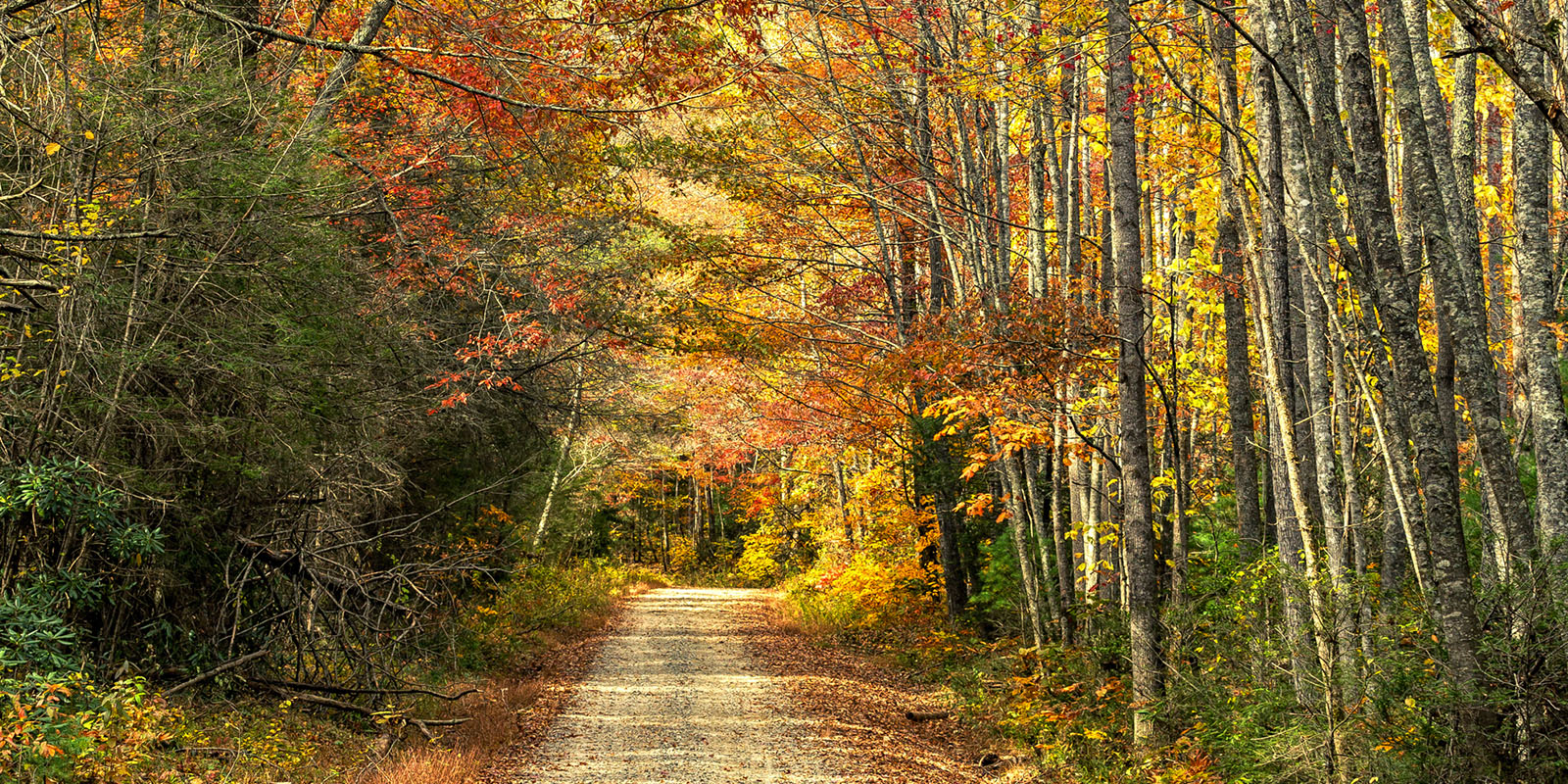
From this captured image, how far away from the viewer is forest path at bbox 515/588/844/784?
8133 mm

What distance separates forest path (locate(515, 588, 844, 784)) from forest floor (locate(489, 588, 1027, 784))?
16 mm

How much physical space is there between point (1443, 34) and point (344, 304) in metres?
10.3

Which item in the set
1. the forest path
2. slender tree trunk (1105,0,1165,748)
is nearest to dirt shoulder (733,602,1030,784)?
the forest path

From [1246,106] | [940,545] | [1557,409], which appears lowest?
[940,545]

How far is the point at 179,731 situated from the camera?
256 inches

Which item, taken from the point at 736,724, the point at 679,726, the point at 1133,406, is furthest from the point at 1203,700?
the point at 679,726

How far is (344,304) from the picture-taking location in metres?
9.07

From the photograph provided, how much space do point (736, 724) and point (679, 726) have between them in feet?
1.87

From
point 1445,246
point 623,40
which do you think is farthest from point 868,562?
point 1445,246

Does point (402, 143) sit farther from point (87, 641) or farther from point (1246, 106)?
point (1246, 106)

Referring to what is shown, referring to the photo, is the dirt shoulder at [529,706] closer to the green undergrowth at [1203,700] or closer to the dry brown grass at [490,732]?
the dry brown grass at [490,732]

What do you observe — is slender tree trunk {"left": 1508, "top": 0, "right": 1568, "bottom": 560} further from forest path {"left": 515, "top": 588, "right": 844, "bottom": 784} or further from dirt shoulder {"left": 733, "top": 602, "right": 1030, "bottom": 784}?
forest path {"left": 515, "top": 588, "right": 844, "bottom": 784}

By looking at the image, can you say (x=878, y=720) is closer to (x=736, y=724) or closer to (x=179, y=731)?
(x=736, y=724)

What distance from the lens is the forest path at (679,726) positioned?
813cm
